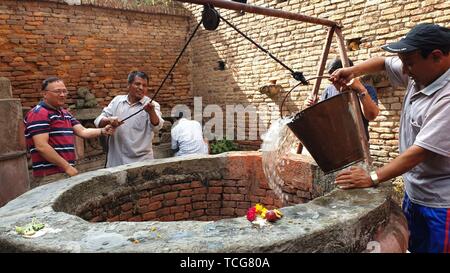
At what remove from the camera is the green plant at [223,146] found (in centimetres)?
868

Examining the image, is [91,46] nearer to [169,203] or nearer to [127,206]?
[169,203]

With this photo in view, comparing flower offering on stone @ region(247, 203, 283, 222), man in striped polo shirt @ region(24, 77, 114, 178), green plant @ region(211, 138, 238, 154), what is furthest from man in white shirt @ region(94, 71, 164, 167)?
green plant @ region(211, 138, 238, 154)

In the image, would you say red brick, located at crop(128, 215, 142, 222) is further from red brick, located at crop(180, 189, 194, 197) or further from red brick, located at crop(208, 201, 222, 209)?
red brick, located at crop(208, 201, 222, 209)

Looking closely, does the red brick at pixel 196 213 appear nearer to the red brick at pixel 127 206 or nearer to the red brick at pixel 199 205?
the red brick at pixel 199 205

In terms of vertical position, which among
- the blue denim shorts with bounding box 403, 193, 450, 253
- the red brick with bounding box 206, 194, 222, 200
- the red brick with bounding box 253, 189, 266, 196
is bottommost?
the red brick with bounding box 206, 194, 222, 200

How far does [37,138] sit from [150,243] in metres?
2.13

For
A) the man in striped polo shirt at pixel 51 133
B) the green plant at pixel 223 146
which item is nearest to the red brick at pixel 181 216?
the man in striped polo shirt at pixel 51 133

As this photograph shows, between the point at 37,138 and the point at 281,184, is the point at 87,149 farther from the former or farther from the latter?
the point at 281,184

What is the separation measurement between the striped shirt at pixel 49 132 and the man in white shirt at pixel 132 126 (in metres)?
0.44

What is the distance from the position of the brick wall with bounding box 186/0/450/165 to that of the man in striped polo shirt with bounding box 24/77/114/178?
4253 millimetres

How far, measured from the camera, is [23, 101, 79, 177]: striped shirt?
3086 mm

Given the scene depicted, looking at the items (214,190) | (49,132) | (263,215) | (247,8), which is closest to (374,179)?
(263,215)
